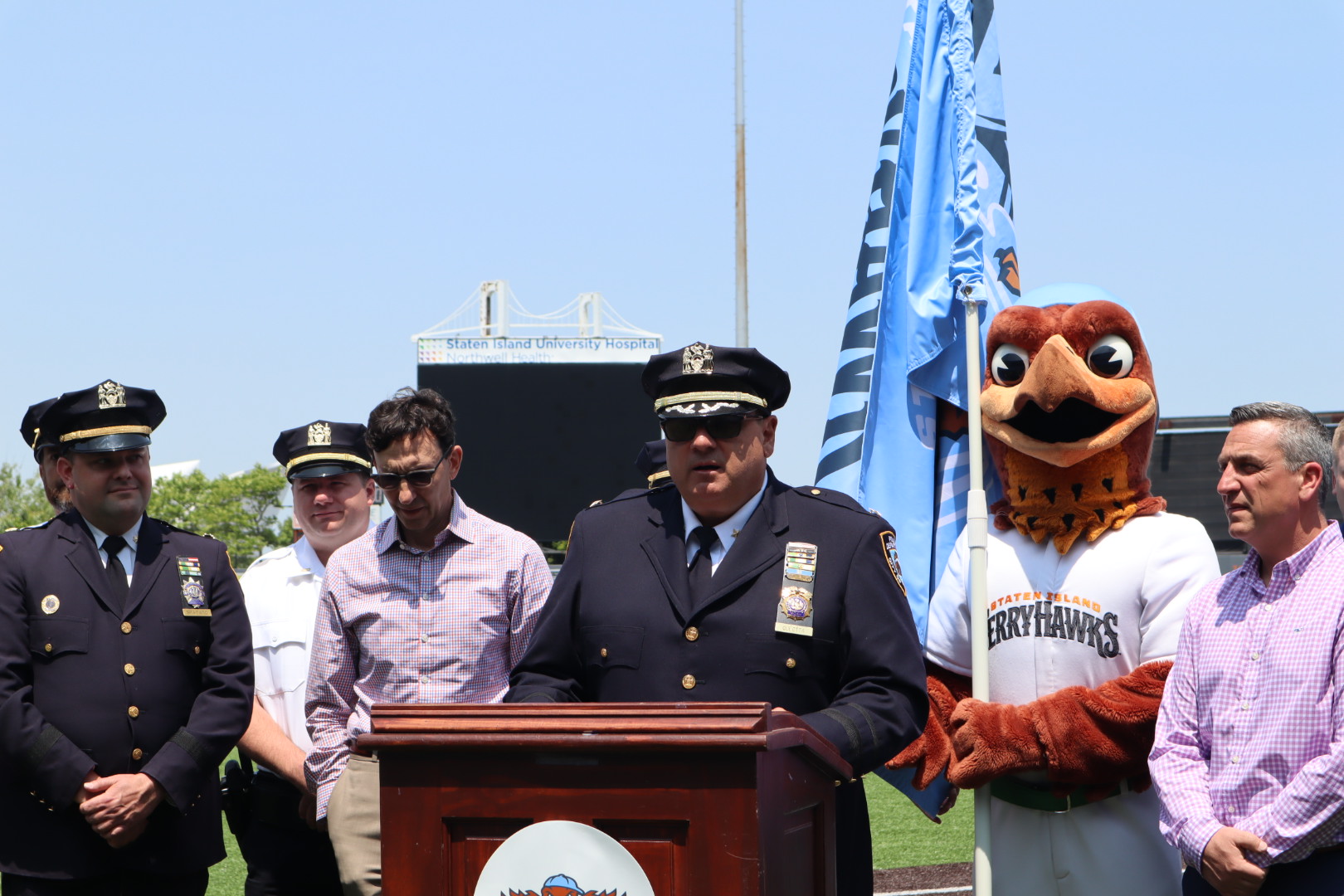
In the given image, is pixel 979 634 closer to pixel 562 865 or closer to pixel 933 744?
pixel 933 744

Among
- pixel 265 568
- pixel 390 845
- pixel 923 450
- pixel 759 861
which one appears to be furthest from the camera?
pixel 265 568

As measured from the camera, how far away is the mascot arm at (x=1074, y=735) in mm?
3807

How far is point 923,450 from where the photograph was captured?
491cm

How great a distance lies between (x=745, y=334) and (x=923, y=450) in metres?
13.8

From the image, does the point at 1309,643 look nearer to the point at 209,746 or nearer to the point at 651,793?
the point at 651,793

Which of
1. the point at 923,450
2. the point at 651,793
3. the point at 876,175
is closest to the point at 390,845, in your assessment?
the point at 651,793

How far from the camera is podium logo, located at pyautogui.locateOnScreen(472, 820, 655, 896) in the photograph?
94.4 inches

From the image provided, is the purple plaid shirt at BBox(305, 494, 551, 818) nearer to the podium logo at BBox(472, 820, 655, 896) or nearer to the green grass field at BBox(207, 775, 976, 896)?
the podium logo at BBox(472, 820, 655, 896)

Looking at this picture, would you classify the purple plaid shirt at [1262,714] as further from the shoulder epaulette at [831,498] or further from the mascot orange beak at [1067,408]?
the shoulder epaulette at [831,498]

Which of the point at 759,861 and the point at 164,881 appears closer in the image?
the point at 759,861

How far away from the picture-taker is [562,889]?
2.41 meters

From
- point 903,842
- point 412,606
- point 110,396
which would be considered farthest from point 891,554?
point 903,842

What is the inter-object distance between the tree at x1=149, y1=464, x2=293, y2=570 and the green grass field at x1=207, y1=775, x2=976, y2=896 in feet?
181

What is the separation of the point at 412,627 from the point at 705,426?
132 cm
